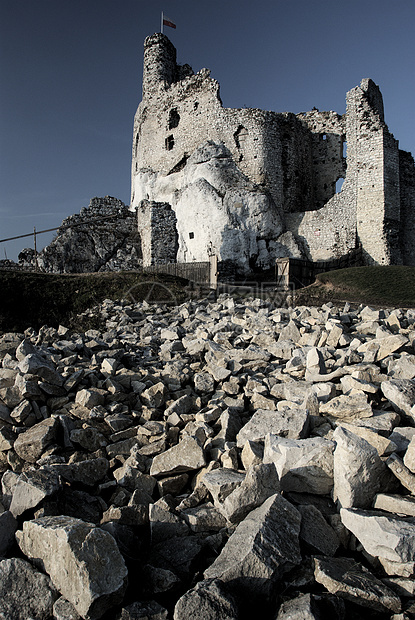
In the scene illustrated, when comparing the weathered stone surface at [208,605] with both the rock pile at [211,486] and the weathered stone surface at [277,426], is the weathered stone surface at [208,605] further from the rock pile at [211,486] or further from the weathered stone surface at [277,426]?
the weathered stone surface at [277,426]

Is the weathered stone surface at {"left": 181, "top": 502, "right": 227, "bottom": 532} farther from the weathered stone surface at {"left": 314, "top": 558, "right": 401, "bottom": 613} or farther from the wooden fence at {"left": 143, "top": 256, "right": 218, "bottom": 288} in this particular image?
the wooden fence at {"left": 143, "top": 256, "right": 218, "bottom": 288}

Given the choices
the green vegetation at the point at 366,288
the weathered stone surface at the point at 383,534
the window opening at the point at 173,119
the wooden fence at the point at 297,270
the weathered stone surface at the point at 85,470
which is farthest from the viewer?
the window opening at the point at 173,119

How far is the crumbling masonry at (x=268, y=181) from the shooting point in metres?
19.6

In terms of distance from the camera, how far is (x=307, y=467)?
288cm

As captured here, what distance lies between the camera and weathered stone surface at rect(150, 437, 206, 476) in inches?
131

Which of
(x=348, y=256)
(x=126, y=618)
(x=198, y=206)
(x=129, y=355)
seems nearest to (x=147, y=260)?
(x=198, y=206)

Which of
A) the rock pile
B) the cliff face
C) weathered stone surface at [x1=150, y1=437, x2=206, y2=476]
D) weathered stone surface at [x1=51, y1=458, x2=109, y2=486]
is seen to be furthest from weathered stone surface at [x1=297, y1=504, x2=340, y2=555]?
the cliff face

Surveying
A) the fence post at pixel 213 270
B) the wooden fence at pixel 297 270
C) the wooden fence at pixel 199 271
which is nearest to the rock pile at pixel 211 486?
the fence post at pixel 213 270

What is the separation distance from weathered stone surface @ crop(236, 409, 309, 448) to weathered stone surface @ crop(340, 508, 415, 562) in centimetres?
90

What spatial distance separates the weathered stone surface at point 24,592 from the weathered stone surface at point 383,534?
175 centimetres

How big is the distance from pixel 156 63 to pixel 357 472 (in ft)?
97.9

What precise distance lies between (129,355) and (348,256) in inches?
612

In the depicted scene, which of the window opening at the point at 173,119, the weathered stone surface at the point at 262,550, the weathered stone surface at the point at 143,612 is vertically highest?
the window opening at the point at 173,119

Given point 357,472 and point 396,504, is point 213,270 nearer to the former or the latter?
point 357,472
